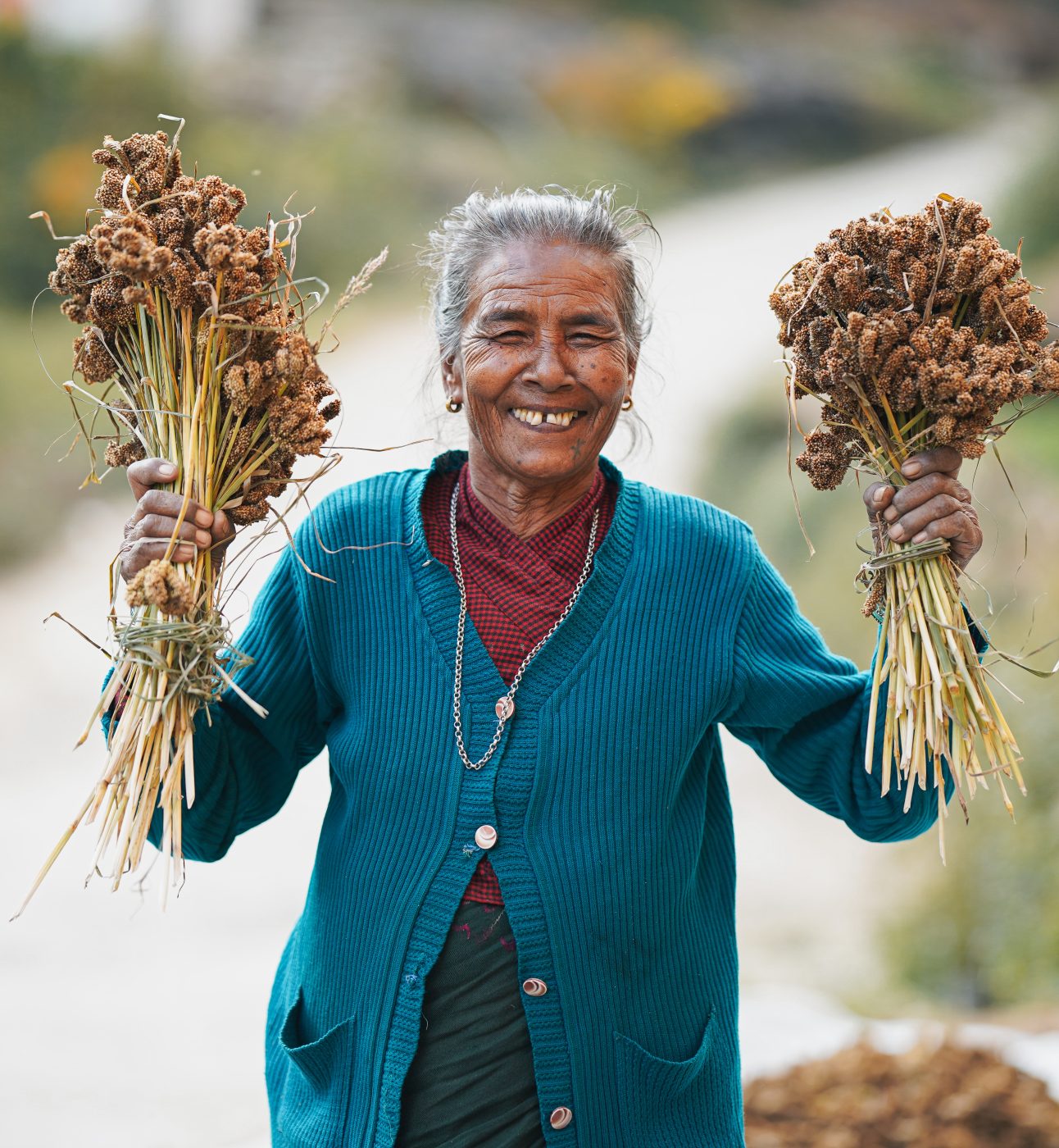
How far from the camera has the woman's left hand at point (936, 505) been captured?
173 centimetres

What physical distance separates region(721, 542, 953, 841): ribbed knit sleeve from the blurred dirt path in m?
0.45

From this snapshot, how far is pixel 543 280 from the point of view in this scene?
6.08ft

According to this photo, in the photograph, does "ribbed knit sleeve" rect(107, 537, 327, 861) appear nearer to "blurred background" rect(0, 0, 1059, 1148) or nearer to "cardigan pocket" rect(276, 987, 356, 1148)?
"blurred background" rect(0, 0, 1059, 1148)

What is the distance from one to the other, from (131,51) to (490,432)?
12.5 metres

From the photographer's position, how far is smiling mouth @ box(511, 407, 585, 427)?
1831 mm

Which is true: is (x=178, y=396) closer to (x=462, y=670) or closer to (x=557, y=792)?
(x=462, y=670)

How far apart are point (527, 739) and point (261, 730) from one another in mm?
371

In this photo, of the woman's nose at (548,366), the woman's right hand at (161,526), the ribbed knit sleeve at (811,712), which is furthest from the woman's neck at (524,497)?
the woman's right hand at (161,526)

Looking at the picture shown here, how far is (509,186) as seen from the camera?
13.1 m

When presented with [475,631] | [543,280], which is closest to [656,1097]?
[475,631]

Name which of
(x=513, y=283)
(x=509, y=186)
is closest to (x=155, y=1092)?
(x=513, y=283)

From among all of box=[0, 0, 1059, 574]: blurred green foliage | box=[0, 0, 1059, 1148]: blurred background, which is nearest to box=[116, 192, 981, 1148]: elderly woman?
box=[0, 0, 1059, 1148]: blurred background

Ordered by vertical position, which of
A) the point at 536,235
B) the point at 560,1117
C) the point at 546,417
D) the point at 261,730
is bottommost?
the point at 560,1117

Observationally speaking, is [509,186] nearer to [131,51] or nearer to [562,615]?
[131,51]
